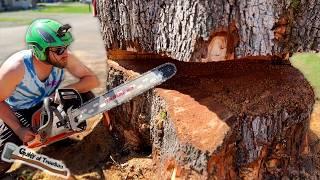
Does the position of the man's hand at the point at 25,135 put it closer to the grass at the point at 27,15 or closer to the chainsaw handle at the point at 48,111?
the chainsaw handle at the point at 48,111

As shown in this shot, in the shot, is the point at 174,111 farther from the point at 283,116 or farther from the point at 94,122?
the point at 94,122

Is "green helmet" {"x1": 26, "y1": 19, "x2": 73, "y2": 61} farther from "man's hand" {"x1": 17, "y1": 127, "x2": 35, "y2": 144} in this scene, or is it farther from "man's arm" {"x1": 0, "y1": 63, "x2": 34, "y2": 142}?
"man's hand" {"x1": 17, "y1": 127, "x2": 35, "y2": 144}

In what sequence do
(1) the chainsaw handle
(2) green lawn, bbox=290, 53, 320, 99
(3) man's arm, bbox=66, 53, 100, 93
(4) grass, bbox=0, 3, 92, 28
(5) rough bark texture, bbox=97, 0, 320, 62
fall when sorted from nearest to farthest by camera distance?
(5) rough bark texture, bbox=97, 0, 320, 62 → (1) the chainsaw handle → (3) man's arm, bbox=66, 53, 100, 93 → (2) green lawn, bbox=290, 53, 320, 99 → (4) grass, bbox=0, 3, 92, 28

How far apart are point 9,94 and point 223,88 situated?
5.11 feet

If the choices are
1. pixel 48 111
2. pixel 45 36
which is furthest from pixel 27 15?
pixel 48 111

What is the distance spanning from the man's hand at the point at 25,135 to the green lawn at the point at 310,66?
3.61m

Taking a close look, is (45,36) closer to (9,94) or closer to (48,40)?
(48,40)

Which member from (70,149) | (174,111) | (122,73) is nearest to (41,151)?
(70,149)

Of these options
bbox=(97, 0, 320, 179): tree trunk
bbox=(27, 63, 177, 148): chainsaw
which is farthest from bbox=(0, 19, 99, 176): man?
bbox=(97, 0, 320, 179): tree trunk

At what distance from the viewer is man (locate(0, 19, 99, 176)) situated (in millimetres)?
2828

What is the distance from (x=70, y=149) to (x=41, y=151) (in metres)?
0.26

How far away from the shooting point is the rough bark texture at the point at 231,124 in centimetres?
240

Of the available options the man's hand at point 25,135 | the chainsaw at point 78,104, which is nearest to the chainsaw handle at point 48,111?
the chainsaw at point 78,104

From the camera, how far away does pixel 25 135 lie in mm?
2957
